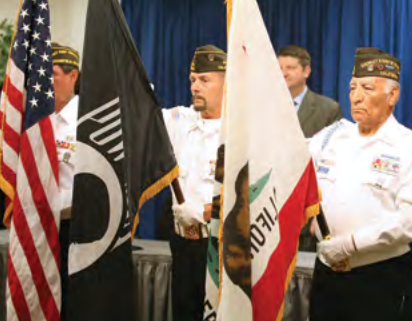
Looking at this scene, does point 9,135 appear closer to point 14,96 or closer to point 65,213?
point 14,96

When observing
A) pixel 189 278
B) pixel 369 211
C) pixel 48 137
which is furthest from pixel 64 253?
pixel 369 211

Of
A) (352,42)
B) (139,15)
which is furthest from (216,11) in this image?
(352,42)

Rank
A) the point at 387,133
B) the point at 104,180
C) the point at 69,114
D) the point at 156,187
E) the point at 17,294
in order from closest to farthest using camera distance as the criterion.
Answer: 1. the point at 104,180
2. the point at 156,187
3. the point at 17,294
4. the point at 387,133
5. the point at 69,114

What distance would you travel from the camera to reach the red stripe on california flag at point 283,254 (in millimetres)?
1695

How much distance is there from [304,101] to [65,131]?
5.96 ft

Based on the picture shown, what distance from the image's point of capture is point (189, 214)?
2.94 meters

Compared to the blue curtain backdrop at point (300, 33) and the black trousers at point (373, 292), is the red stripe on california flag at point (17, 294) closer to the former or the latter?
the black trousers at point (373, 292)

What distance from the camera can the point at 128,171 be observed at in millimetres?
2051

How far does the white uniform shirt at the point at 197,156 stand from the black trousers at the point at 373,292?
32.5 inches

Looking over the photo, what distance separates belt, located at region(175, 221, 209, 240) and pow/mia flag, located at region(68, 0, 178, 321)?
0.98 meters

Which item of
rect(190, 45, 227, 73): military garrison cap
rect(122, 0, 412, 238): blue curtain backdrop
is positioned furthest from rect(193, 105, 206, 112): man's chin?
rect(122, 0, 412, 238): blue curtain backdrop

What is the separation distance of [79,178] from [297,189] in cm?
71

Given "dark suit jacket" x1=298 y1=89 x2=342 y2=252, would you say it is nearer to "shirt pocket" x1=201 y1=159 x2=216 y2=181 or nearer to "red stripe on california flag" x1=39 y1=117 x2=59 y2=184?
"shirt pocket" x1=201 y1=159 x2=216 y2=181

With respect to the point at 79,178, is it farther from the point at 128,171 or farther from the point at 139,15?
the point at 139,15
